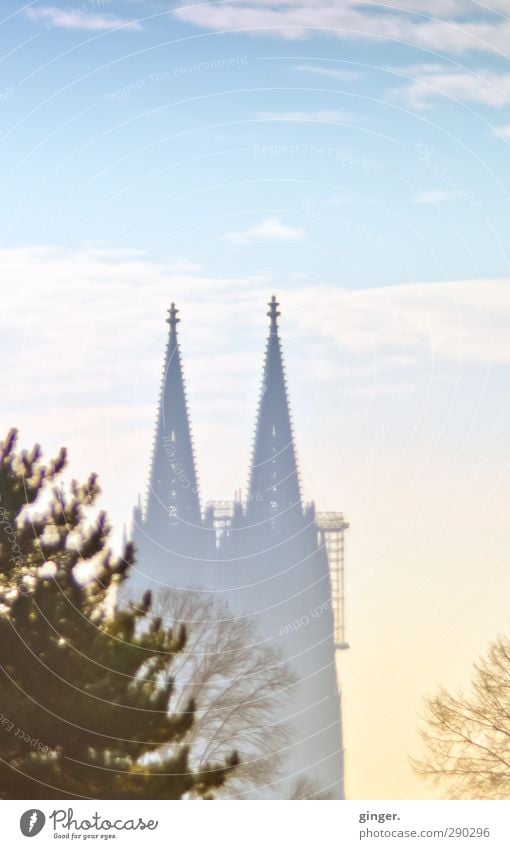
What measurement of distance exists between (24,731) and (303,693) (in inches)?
1934

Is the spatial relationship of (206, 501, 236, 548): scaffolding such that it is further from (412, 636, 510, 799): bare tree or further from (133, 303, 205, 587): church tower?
(412, 636, 510, 799): bare tree

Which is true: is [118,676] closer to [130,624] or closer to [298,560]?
[130,624]

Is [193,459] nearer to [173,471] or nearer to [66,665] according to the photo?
[173,471]

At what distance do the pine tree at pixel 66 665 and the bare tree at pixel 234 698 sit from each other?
21.9 feet

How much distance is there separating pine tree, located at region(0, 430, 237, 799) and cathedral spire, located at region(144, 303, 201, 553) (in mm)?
39123

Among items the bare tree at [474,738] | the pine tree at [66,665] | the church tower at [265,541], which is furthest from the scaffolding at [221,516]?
the pine tree at [66,665]

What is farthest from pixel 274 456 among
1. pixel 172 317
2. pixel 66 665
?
pixel 66 665

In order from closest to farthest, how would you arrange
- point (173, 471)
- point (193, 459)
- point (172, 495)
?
point (193, 459)
point (173, 471)
point (172, 495)

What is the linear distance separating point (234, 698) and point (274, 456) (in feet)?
104

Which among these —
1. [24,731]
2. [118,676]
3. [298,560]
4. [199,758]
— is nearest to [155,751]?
[118,676]

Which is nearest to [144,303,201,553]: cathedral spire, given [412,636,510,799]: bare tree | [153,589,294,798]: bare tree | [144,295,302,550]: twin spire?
[144,295,302,550]: twin spire

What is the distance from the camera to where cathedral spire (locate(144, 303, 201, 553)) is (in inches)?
2506

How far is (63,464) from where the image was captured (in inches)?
920

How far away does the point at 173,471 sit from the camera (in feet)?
212
